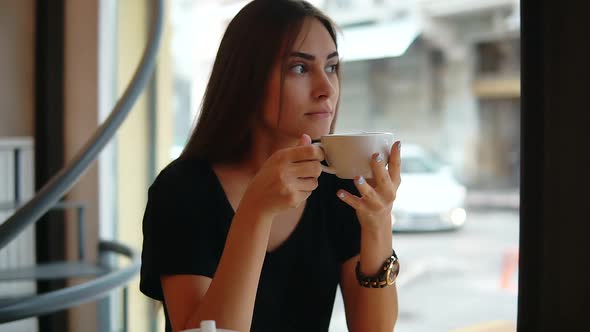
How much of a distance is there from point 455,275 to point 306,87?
1746mm

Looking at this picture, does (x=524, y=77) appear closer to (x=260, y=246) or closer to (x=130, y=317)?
(x=260, y=246)

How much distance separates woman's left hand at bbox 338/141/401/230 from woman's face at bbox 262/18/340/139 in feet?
0.54

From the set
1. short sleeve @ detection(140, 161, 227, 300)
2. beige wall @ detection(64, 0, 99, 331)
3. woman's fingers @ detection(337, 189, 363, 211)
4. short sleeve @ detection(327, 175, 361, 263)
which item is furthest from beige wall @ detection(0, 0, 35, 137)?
woman's fingers @ detection(337, 189, 363, 211)

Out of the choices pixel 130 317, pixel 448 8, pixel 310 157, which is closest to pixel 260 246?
pixel 310 157

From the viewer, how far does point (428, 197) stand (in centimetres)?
Result: 246

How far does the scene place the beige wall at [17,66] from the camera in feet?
8.72

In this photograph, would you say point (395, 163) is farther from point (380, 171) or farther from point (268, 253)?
point (268, 253)

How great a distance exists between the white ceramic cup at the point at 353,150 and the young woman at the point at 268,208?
0.6 inches

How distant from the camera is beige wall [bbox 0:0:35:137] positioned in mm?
2658

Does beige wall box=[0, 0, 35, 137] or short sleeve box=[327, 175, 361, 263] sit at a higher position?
beige wall box=[0, 0, 35, 137]

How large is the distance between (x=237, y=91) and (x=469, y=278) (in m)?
1.72

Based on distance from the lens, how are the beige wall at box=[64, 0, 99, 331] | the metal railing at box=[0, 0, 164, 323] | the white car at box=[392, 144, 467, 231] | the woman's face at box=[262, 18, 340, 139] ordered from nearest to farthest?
the woman's face at box=[262, 18, 340, 139] < the metal railing at box=[0, 0, 164, 323] < the white car at box=[392, 144, 467, 231] < the beige wall at box=[64, 0, 99, 331]

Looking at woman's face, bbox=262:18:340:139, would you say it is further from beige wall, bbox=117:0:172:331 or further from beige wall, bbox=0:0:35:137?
beige wall, bbox=0:0:35:137

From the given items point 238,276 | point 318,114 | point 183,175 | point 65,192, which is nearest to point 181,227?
point 183,175
